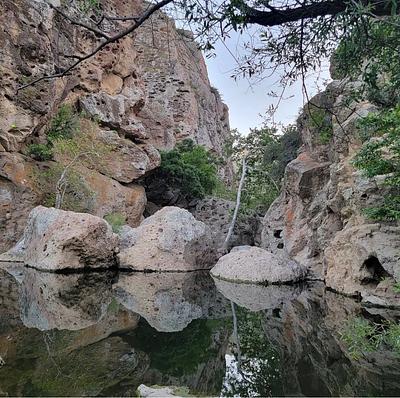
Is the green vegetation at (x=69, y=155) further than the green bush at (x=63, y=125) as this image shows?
No

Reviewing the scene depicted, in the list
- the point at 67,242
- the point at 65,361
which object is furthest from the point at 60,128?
the point at 65,361

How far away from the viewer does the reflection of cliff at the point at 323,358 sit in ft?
12.6

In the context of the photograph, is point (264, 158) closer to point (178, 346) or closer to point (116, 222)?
point (116, 222)

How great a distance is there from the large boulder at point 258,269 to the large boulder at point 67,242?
3058 mm

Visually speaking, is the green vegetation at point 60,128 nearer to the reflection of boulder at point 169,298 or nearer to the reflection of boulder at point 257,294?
the reflection of boulder at point 169,298

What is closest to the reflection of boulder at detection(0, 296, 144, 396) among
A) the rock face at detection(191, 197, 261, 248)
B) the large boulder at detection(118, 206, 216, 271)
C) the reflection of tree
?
the reflection of tree

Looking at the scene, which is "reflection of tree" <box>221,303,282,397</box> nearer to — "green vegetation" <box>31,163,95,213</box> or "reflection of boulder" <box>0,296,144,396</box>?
"reflection of boulder" <box>0,296,144,396</box>

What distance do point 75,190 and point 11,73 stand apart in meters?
4.35

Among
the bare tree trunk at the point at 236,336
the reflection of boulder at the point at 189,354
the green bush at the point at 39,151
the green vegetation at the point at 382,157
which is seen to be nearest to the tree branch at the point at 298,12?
the reflection of boulder at the point at 189,354

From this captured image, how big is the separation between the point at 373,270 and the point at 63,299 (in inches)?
232

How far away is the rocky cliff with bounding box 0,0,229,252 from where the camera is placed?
1462 cm

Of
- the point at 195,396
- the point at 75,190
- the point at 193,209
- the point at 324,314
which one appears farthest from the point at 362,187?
the point at 193,209

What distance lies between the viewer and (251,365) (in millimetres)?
4633

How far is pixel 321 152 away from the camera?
14422 millimetres
